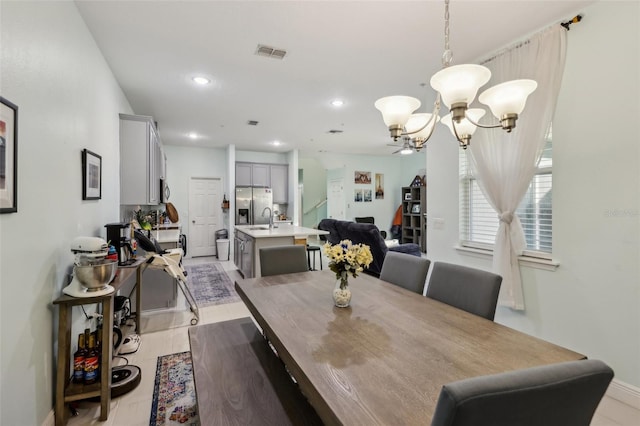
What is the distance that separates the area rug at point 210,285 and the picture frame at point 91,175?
2051 millimetres

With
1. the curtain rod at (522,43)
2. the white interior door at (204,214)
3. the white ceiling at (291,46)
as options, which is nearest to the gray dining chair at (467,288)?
the white ceiling at (291,46)

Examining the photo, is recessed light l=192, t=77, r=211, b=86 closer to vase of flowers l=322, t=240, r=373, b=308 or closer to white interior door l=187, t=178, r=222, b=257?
vase of flowers l=322, t=240, r=373, b=308

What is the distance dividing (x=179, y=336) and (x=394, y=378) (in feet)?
9.25

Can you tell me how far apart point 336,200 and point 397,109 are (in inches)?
305

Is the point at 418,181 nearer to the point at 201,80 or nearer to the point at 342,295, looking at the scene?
the point at 201,80

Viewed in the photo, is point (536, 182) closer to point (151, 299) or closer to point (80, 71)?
point (80, 71)

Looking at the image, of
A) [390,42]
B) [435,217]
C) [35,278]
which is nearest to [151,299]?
[35,278]

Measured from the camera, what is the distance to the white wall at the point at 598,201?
80.6 inches

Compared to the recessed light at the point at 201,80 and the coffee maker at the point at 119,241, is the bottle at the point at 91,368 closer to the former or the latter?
the coffee maker at the point at 119,241

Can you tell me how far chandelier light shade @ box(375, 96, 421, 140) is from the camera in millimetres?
1793

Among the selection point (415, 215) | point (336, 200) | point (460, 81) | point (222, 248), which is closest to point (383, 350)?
point (460, 81)

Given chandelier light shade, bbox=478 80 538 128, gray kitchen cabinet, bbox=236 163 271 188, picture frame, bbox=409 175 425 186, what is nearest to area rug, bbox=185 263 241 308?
gray kitchen cabinet, bbox=236 163 271 188

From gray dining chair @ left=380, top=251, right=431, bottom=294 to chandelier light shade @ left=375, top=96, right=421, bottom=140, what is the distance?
98 cm

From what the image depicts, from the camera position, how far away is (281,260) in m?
2.79
